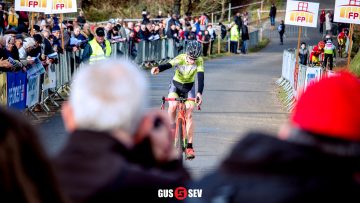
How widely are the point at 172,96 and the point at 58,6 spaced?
→ 10732mm

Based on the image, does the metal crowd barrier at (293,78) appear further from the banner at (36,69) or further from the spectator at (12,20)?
the spectator at (12,20)

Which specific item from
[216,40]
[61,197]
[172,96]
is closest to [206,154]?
[172,96]

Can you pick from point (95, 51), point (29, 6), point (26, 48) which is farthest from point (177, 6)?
point (95, 51)

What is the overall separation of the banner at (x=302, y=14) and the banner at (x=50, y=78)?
803 cm

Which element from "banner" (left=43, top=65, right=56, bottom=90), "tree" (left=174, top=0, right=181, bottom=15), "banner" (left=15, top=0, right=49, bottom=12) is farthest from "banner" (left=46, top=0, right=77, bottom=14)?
"tree" (left=174, top=0, right=181, bottom=15)

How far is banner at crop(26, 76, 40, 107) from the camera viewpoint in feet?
59.2

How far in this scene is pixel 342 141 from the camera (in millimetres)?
3303

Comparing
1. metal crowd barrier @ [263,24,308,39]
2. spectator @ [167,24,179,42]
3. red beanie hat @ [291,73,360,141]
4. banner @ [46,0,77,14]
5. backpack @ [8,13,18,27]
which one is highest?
red beanie hat @ [291,73,360,141]

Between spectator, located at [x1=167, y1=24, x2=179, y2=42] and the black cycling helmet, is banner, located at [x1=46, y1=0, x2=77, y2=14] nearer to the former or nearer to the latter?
the black cycling helmet

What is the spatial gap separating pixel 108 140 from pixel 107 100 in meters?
0.14

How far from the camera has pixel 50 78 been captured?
2095cm

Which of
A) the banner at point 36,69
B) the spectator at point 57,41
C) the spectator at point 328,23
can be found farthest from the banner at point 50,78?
the spectator at point 328,23

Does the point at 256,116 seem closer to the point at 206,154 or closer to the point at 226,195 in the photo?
the point at 206,154

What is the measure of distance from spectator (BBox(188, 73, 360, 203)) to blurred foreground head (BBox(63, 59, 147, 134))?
1.36 ft
